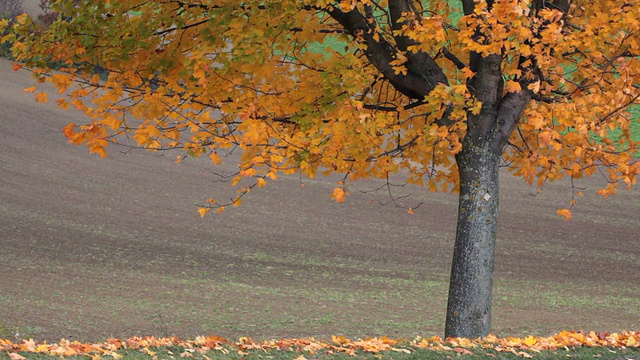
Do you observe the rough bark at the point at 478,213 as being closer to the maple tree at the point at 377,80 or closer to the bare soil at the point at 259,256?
the maple tree at the point at 377,80

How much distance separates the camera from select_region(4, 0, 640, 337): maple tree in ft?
21.5

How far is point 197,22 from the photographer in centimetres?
785

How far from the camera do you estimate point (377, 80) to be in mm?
7289

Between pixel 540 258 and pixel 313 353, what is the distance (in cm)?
1267

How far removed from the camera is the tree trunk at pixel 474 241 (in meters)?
7.05

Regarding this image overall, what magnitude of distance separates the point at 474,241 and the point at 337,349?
1.88 meters

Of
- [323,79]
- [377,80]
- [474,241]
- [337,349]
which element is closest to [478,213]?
[474,241]

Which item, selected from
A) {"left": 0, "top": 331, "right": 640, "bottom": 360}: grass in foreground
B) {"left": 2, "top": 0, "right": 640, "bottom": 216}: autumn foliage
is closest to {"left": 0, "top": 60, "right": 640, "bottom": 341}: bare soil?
{"left": 2, "top": 0, "right": 640, "bottom": 216}: autumn foliage

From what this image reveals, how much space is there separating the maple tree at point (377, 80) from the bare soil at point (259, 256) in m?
3.29

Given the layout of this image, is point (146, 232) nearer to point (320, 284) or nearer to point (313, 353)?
point (320, 284)

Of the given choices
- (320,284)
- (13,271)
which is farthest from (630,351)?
(13,271)

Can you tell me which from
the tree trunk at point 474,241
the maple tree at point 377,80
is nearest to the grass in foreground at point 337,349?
the tree trunk at point 474,241

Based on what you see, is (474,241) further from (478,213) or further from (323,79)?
(323,79)

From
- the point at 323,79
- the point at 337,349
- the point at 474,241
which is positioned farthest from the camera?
the point at 323,79
